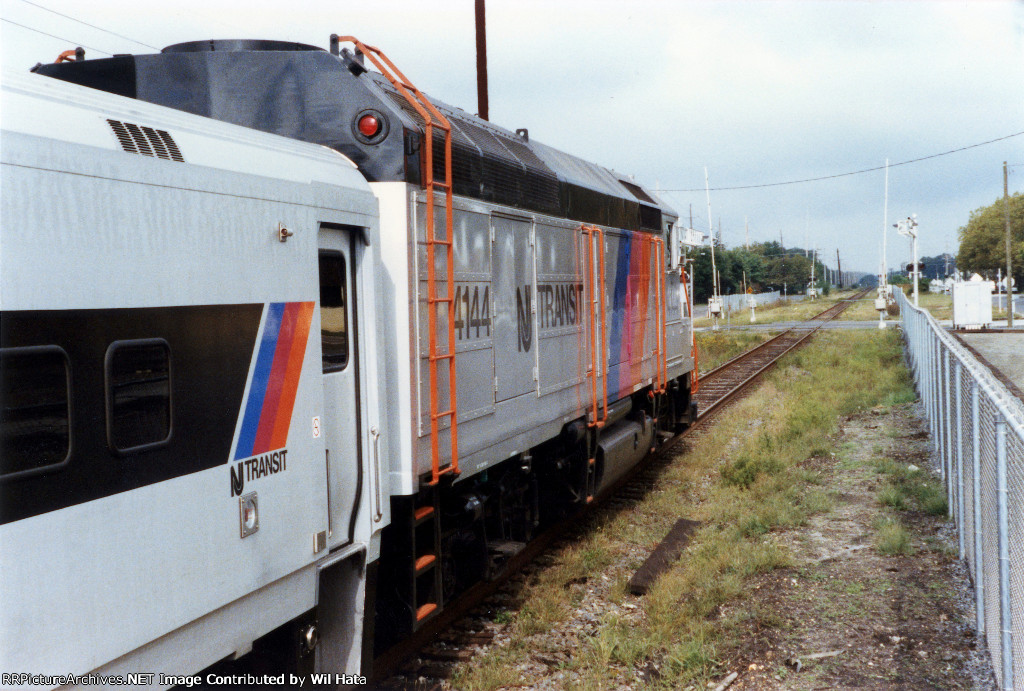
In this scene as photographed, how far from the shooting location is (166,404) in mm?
3828

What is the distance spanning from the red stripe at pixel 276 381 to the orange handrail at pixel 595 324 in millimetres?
5268

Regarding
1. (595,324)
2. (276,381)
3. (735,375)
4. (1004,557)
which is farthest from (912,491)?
(735,375)

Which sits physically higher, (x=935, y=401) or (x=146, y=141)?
(x=146, y=141)

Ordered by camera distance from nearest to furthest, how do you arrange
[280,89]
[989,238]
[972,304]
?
[280,89] < [972,304] < [989,238]

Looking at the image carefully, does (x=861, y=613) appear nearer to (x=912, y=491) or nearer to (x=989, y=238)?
(x=912, y=491)

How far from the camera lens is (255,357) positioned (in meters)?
4.33

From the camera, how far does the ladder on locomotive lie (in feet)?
19.0

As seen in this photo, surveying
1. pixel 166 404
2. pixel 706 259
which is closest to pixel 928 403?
pixel 166 404

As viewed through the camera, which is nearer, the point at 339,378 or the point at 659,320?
the point at 339,378

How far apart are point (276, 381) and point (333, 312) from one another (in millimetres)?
761

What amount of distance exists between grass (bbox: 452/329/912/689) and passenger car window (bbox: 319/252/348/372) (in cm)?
261

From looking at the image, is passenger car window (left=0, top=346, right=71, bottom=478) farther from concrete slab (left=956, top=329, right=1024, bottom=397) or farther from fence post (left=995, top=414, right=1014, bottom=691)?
concrete slab (left=956, top=329, right=1024, bottom=397)

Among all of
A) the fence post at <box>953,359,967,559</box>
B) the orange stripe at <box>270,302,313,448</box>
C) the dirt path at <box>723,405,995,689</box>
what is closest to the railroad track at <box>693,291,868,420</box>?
the dirt path at <box>723,405,995,689</box>

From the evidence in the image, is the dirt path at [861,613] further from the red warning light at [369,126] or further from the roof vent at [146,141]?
the roof vent at [146,141]
